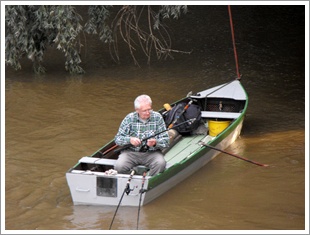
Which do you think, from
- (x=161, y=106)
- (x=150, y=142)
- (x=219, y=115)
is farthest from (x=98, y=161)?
(x=161, y=106)

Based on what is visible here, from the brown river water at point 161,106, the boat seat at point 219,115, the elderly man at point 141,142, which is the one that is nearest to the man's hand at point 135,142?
the elderly man at point 141,142

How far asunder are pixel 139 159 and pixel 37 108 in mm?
4681

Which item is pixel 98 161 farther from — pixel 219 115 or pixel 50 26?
pixel 50 26

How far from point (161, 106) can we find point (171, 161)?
3307 millimetres

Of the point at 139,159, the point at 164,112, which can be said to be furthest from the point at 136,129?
the point at 164,112

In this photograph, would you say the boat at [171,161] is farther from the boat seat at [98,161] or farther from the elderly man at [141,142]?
the elderly man at [141,142]

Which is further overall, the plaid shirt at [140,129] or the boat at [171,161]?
the plaid shirt at [140,129]

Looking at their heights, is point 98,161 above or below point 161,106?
below

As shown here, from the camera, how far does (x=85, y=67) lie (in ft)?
51.6

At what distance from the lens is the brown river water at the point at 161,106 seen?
8.64 m

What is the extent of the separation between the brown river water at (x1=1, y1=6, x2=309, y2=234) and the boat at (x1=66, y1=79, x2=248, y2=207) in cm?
15

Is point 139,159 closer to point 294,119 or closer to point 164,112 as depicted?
point 164,112

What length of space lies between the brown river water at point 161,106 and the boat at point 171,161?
0.15m

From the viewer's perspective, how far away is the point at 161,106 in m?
13.1
